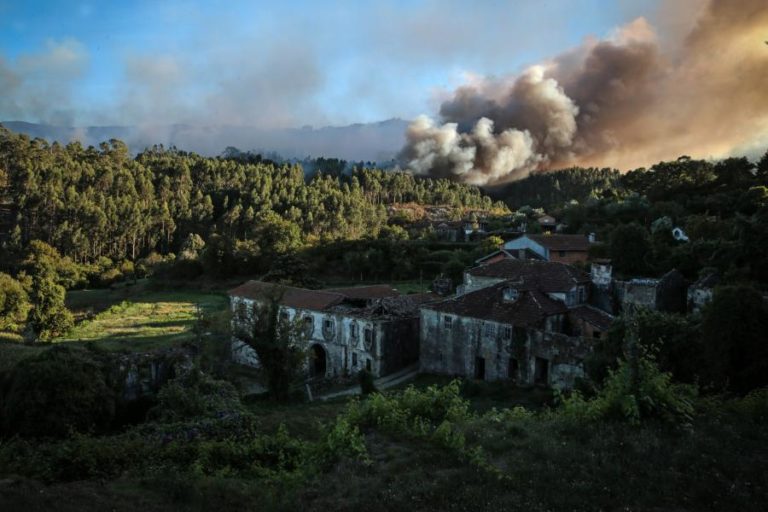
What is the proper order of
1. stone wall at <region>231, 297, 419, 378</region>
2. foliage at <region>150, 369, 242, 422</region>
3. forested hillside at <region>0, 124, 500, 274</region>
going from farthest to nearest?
1. forested hillside at <region>0, 124, 500, 274</region>
2. stone wall at <region>231, 297, 419, 378</region>
3. foliage at <region>150, 369, 242, 422</region>

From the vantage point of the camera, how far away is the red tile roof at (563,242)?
56938 mm

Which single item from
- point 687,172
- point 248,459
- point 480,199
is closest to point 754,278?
point 248,459

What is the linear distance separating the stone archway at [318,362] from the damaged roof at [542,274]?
42.2ft

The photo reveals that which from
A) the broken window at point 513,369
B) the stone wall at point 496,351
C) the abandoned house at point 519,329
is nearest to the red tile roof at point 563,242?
the abandoned house at point 519,329

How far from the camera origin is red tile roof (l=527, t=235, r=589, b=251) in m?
56.9

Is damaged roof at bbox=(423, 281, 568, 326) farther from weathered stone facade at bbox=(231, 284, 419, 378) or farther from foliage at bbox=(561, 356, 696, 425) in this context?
foliage at bbox=(561, 356, 696, 425)

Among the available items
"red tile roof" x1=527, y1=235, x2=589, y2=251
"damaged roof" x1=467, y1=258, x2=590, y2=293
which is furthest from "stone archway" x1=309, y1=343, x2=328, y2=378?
"red tile roof" x1=527, y1=235, x2=589, y2=251

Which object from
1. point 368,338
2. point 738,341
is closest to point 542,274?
point 368,338

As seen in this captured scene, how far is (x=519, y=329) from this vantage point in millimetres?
30641

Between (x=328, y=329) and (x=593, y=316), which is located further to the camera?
(x=328, y=329)

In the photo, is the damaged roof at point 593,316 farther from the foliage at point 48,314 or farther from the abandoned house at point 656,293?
the foliage at point 48,314

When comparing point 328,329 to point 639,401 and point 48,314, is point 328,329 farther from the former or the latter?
point 639,401

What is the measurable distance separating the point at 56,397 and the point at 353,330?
858 inches

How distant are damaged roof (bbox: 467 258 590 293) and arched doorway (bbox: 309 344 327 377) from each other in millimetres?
12902
